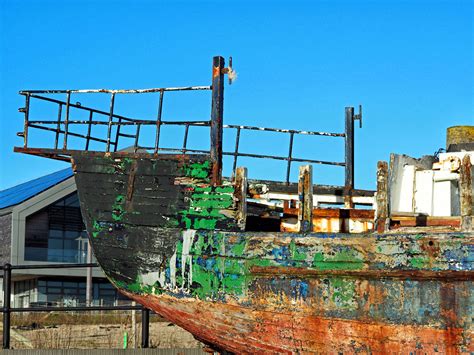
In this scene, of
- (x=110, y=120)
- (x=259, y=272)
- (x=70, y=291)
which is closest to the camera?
(x=259, y=272)

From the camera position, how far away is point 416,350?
26.4 feet

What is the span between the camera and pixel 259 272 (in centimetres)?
852

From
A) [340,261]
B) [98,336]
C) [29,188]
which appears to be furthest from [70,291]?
[340,261]

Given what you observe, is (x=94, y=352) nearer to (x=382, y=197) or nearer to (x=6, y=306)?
(x=6, y=306)

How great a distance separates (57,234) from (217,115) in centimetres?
2327

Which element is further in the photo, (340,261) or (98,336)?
(98,336)

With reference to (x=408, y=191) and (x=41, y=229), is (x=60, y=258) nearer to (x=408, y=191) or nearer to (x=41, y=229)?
(x=41, y=229)

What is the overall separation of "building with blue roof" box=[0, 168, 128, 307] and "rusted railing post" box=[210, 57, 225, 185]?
21555mm

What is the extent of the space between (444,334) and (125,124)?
13.5ft

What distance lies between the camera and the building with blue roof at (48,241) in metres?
30.2

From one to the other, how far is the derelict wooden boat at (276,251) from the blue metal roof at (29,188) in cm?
2158

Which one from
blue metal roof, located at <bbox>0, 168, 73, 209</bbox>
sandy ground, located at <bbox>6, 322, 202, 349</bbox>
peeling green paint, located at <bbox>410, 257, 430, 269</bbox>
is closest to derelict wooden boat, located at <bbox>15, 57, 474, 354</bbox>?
peeling green paint, located at <bbox>410, 257, 430, 269</bbox>

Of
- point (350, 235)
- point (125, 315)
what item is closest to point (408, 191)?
point (350, 235)

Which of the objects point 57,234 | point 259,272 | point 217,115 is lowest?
point 57,234
